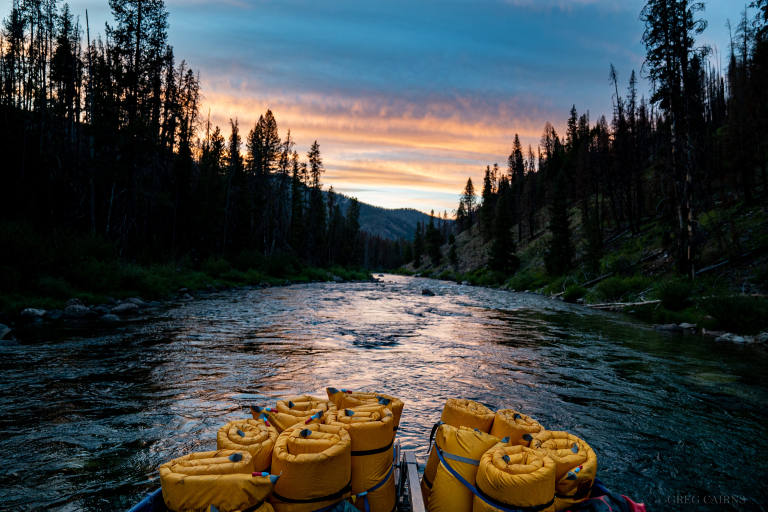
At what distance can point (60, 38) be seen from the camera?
26656 mm

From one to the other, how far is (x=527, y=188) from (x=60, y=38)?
6065cm

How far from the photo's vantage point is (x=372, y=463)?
117 inches

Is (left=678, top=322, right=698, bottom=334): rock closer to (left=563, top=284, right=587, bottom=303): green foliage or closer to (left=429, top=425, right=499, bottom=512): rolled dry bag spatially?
(left=563, top=284, right=587, bottom=303): green foliage

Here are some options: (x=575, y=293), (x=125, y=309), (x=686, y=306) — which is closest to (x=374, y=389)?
(x=125, y=309)

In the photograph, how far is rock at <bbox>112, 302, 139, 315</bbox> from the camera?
14795mm

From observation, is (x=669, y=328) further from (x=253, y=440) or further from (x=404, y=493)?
(x=253, y=440)

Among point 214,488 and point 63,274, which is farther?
point 63,274

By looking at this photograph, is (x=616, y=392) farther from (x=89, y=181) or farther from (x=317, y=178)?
(x=317, y=178)

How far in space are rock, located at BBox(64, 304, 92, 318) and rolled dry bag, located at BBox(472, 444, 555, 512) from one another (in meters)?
15.8

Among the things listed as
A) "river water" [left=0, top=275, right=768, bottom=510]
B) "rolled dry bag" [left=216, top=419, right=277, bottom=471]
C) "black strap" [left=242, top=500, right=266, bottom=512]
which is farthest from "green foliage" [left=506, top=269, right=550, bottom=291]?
"black strap" [left=242, top=500, right=266, bottom=512]

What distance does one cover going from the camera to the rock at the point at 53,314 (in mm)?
12680

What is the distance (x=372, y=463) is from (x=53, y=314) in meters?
15.0

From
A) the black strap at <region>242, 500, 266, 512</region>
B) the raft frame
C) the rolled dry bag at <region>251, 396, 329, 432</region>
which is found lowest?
the raft frame

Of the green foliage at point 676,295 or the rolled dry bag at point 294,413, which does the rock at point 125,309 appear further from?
the green foliage at point 676,295
